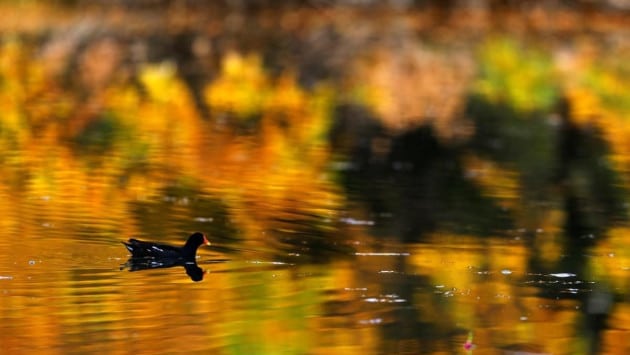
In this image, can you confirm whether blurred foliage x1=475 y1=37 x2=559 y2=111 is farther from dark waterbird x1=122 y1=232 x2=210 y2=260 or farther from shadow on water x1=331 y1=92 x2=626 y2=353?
dark waterbird x1=122 y1=232 x2=210 y2=260

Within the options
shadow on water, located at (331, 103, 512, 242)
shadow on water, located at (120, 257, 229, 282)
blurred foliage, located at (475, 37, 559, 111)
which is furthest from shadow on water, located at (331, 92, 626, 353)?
blurred foliage, located at (475, 37, 559, 111)

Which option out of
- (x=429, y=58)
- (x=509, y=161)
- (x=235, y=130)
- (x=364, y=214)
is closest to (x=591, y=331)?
(x=364, y=214)

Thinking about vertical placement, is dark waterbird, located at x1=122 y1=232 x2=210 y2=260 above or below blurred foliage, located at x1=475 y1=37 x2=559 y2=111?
below

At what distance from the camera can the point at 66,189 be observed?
13.5m

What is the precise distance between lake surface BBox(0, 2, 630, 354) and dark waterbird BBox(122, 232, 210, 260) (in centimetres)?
13

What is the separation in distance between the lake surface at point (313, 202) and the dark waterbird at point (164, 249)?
13 centimetres

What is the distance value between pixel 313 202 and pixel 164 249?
3.29m

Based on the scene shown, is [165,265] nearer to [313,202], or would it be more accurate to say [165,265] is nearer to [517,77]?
[313,202]

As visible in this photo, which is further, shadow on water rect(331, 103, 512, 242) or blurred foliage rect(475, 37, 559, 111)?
blurred foliage rect(475, 37, 559, 111)

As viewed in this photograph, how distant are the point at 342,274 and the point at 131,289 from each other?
1537 mm

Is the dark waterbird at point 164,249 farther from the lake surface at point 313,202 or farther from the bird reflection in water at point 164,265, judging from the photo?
the lake surface at point 313,202

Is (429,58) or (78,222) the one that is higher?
(429,58)

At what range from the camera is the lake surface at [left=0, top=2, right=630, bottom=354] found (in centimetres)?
879

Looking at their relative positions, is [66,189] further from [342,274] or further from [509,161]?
[509,161]
